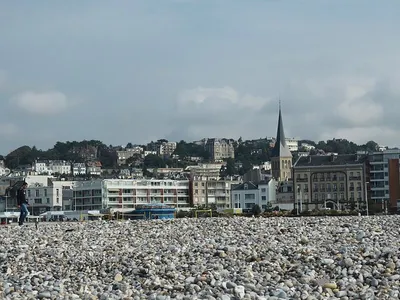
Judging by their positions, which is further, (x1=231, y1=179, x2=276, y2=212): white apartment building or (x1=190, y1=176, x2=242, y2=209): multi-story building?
(x1=190, y1=176, x2=242, y2=209): multi-story building

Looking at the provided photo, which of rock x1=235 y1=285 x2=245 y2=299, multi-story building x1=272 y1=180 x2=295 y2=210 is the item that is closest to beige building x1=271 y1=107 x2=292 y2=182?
multi-story building x1=272 y1=180 x2=295 y2=210

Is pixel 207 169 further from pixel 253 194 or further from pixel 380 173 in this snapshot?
pixel 380 173

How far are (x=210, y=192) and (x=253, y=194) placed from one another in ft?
43.2

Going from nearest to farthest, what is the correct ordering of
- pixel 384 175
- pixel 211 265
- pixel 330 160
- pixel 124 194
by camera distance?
pixel 211 265 → pixel 384 175 → pixel 330 160 → pixel 124 194

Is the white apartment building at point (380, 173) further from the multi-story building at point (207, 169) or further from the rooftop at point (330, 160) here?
the multi-story building at point (207, 169)

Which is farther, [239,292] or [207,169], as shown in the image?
[207,169]

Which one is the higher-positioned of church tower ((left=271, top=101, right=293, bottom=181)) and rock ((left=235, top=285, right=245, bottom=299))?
church tower ((left=271, top=101, right=293, bottom=181))

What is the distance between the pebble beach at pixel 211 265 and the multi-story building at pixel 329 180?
7664cm

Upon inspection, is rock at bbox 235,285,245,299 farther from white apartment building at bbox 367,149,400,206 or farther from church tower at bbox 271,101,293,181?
church tower at bbox 271,101,293,181

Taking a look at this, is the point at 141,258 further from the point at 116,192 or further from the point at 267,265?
the point at 116,192

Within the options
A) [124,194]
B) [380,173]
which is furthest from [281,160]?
[380,173]

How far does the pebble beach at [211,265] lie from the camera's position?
15062 mm

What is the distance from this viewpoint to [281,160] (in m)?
134

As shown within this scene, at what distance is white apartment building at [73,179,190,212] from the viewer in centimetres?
11325
